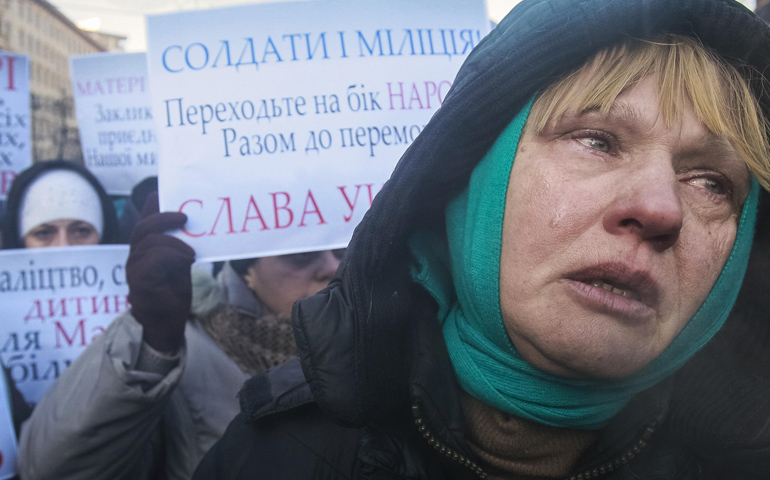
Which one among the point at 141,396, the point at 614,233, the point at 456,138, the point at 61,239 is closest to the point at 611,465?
the point at 614,233

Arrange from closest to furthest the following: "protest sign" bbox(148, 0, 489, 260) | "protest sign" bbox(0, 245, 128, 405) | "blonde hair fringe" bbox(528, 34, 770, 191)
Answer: "blonde hair fringe" bbox(528, 34, 770, 191), "protest sign" bbox(148, 0, 489, 260), "protest sign" bbox(0, 245, 128, 405)

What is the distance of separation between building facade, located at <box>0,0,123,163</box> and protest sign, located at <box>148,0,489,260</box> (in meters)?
2.36

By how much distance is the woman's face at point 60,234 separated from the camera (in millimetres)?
2705

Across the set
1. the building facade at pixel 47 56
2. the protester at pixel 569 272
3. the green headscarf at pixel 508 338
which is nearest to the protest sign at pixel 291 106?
the protester at pixel 569 272

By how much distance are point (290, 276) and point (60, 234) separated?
3.96ft

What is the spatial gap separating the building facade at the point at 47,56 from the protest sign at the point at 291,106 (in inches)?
92.9

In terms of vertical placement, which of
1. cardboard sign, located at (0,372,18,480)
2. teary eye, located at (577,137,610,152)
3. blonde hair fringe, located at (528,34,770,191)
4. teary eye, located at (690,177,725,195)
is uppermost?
blonde hair fringe, located at (528,34,770,191)

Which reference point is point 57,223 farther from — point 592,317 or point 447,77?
point 592,317

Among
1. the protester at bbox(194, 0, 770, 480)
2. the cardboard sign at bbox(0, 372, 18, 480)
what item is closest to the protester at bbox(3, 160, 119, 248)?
the cardboard sign at bbox(0, 372, 18, 480)

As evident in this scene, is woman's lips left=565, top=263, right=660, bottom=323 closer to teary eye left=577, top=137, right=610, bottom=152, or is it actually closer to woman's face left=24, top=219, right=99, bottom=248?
teary eye left=577, top=137, right=610, bottom=152

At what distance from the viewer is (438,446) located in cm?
122

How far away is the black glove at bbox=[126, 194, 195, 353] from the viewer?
69.6 inches

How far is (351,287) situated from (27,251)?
1.84 metres

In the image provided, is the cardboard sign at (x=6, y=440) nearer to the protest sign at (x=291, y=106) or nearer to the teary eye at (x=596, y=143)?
the protest sign at (x=291, y=106)
